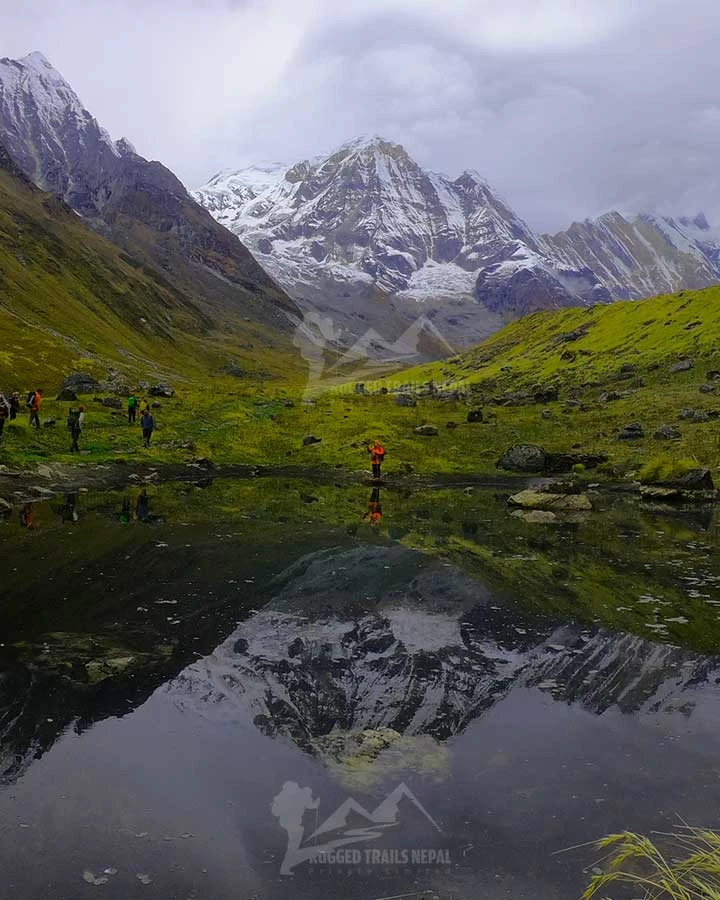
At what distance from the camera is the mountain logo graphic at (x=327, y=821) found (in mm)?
8227

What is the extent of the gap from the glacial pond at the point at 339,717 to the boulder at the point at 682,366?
184 ft

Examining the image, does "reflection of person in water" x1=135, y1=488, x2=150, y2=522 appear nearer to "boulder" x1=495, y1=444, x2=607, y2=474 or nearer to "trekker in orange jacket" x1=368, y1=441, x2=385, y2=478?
"trekker in orange jacket" x1=368, y1=441, x2=385, y2=478

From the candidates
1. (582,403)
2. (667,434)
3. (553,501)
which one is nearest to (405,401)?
(582,403)

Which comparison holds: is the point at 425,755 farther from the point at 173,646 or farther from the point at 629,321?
the point at 629,321

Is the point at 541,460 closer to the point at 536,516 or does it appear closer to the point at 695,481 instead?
the point at 695,481

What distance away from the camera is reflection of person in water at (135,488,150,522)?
91.7 ft

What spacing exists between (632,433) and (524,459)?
11581 mm

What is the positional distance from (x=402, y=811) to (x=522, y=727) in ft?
10.5

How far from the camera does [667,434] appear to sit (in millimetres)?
50781

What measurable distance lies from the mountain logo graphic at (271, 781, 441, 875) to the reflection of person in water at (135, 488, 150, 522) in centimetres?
1977

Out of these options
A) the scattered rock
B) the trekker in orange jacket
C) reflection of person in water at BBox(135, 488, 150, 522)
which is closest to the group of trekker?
reflection of person in water at BBox(135, 488, 150, 522)

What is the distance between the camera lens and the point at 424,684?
13.0 metres

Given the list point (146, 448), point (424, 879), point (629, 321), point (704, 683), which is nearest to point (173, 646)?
point (424, 879)

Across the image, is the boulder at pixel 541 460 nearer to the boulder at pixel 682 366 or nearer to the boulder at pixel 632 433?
the boulder at pixel 632 433
